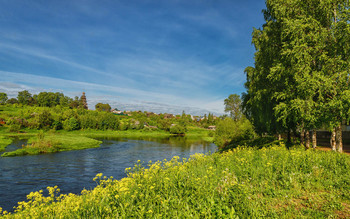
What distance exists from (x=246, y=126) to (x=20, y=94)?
503ft

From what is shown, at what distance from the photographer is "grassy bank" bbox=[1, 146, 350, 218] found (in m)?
4.98

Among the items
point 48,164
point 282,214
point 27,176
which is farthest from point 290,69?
point 48,164

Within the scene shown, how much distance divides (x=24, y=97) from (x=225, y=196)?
167 metres

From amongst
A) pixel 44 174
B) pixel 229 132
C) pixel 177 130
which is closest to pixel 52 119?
pixel 177 130

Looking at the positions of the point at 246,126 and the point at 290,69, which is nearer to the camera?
the point at 290,69

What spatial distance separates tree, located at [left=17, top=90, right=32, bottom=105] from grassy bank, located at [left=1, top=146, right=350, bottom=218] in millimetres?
158506

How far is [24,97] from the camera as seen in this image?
136375 mm

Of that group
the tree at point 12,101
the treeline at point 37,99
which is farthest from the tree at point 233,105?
the tree at point 12,101

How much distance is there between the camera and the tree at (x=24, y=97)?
438ft

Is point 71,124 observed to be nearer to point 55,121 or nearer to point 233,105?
point 55,121

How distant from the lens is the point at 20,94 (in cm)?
13638

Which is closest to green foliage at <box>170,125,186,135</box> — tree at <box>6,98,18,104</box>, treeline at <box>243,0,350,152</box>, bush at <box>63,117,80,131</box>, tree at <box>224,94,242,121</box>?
tree at <box>224,94,242,121</box>

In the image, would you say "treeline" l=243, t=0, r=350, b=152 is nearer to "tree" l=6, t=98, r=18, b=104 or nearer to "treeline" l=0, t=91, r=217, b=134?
"treeline" l=0, t=91, r=217, b=134

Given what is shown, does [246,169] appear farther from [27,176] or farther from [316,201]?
[27,176]
